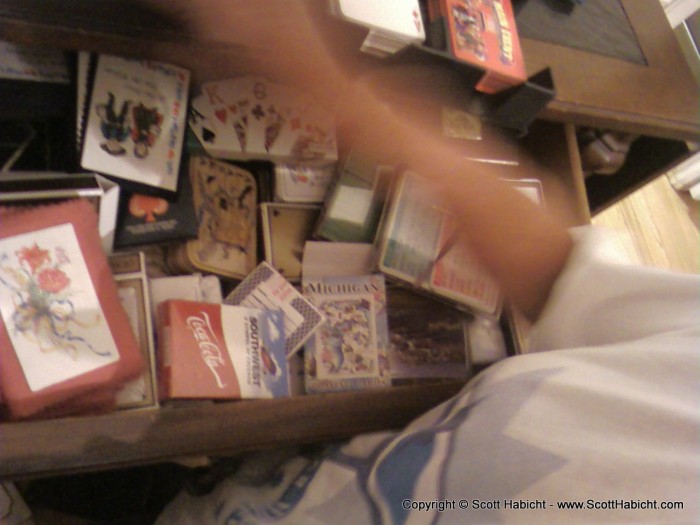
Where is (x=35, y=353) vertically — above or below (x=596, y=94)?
below

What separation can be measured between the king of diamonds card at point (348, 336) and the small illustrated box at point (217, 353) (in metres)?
0.09

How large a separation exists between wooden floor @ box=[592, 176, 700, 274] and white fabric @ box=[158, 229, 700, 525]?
1.33 meters

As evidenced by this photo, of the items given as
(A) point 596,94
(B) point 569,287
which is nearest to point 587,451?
(B) point 569,287

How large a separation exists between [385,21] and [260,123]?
0.31 metres

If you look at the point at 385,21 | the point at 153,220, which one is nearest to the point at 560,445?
the point at 385,21

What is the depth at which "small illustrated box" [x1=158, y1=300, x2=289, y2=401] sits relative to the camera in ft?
2.32

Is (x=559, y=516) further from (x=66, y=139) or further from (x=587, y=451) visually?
(x=66, y=139)

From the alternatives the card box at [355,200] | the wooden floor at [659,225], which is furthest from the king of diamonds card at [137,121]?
the wooden floor at [659,225]

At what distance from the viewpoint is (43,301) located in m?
0.66

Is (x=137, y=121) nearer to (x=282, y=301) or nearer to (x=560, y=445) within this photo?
(x=282, y=301)

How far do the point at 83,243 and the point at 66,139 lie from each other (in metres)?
0.20

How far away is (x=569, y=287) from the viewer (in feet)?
2.69

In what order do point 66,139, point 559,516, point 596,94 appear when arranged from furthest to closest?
1. point 596,94
2. point 66,139
3. point 559,516

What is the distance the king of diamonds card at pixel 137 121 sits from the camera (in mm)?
755
